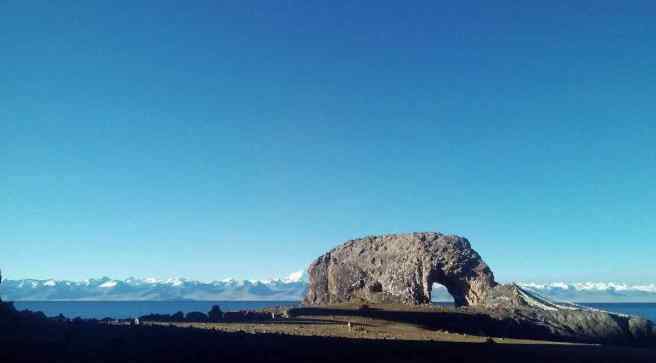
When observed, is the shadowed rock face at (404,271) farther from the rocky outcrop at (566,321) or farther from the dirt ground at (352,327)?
the dirt ground at (352,327)

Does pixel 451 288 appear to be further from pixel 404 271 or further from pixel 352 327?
pixel 352 327

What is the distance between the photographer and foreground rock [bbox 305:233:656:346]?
44.9 metres

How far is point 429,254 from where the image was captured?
181 ft

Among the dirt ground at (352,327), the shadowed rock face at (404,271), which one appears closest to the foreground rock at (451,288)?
the shadowed rock face at (404,271)

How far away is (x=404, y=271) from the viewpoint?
56.3 meters

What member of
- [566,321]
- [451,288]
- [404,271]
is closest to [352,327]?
[566,321]

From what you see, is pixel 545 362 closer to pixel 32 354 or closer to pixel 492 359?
pixel 492 359

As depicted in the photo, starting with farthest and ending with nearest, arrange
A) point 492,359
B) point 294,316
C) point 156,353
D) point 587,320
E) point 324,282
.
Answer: point 324,282 < point 587,320 < point 294,316 < point 492,359 < point 156,353

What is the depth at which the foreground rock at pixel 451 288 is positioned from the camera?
44.9 m

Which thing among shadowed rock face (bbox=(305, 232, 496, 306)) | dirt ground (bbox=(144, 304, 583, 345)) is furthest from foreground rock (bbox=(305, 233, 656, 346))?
dirt ground (bbox=(144, 304, 583, 345))

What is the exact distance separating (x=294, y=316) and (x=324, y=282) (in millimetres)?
22937

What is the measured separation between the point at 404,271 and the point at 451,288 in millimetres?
5434

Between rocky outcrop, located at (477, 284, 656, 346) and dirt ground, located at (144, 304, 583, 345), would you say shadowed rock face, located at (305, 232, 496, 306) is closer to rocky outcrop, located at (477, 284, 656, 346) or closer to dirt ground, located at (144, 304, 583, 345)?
rocky outcrop, located at (477, 284, 656, 346)

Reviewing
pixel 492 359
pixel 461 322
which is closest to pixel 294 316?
pixel 461 322
